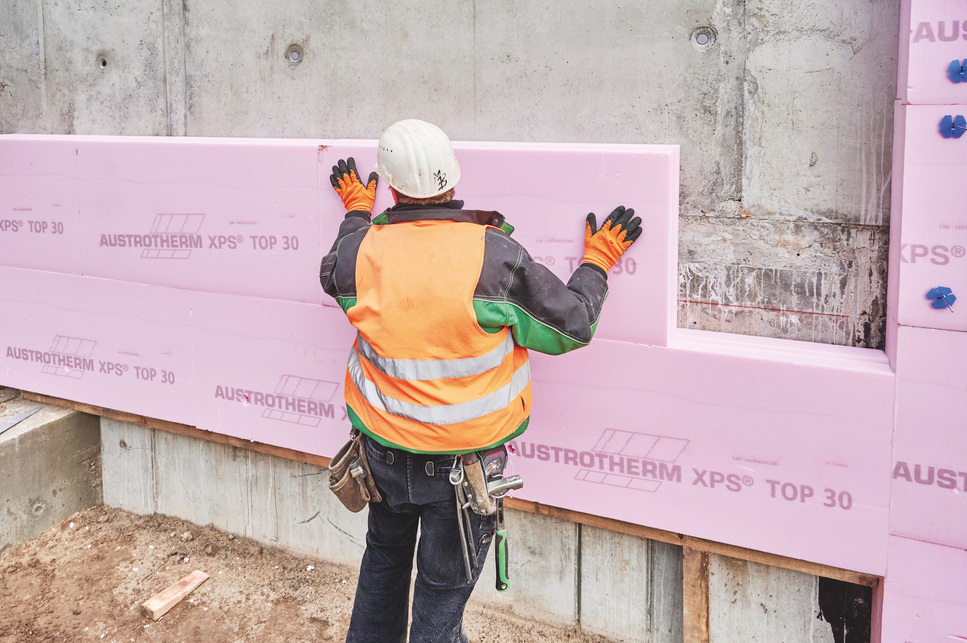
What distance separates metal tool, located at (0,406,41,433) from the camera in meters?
3.98

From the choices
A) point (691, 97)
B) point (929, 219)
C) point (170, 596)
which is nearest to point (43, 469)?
point (170, 596)

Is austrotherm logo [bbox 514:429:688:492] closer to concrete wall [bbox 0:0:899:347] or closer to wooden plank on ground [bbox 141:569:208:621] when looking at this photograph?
concrete wall [bbox 0:0:899:347]

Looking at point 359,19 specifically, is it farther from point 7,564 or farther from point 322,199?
point 7,564

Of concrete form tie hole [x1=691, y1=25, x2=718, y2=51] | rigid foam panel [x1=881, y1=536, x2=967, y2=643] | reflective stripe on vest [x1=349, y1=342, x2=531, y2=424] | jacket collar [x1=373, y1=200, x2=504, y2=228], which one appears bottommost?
rigid foam panel [x1=881, y1=536, x2=967, y2=643]

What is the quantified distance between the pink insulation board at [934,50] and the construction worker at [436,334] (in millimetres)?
1062

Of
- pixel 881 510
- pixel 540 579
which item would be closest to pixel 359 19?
pixel 540 579

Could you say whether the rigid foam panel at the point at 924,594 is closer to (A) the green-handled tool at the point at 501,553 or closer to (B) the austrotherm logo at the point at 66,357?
(A) the green-handled tool at the point at 501,553

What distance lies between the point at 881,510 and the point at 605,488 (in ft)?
2.93

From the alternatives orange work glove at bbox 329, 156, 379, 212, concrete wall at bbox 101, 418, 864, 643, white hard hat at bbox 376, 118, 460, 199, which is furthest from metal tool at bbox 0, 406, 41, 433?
white hard hat at bbox 376, 118, 460, 199

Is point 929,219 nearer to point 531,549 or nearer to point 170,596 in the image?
point 531,549

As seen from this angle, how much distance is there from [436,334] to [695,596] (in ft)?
5.01

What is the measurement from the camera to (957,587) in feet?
7.91

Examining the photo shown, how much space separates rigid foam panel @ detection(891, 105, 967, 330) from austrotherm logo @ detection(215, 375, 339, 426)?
214 cm

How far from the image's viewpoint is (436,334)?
2107mm
